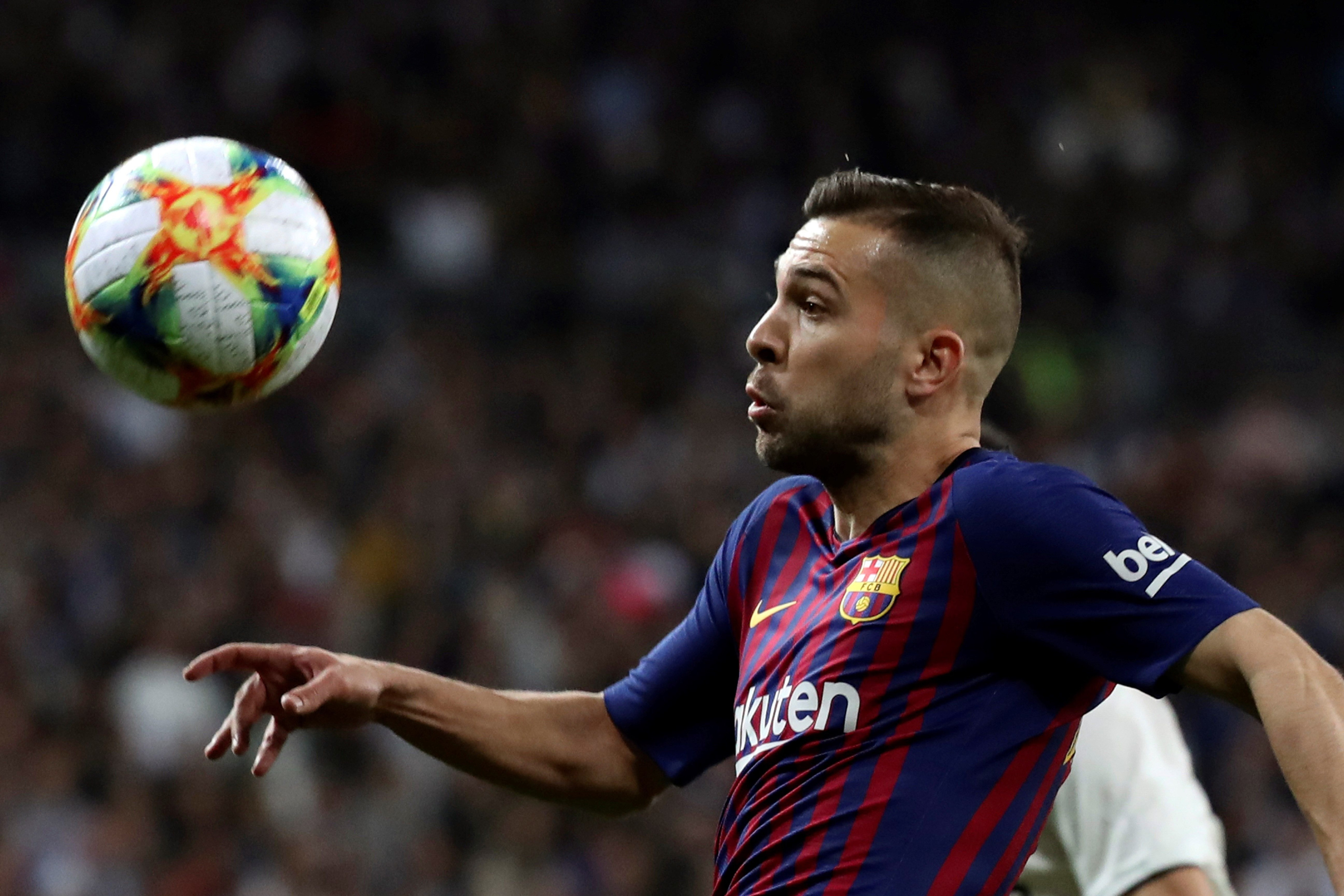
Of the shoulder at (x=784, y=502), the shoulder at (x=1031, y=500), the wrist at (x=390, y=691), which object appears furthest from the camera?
the shoulder at (x=784, y=502)

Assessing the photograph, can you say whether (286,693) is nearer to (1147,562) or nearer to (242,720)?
(242,720)

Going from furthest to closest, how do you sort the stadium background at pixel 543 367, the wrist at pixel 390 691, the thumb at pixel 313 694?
1. the stadium background at pixel 543 367
2. the wrist at pixel 390 691
3. the thumb at pixel 313 694

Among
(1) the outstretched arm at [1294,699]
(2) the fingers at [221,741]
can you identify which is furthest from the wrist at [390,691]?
(1) the outstretched arm at [1294,699]

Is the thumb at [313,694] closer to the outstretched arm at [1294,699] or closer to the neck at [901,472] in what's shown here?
the neck at [901,472]

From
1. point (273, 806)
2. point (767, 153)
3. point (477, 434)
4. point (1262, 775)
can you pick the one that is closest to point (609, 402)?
point (477, 434)

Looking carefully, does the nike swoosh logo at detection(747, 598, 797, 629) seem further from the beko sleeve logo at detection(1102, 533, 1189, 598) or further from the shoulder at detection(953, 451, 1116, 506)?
the beko sleeve logo at detection(1102, 533, 1189, 598)

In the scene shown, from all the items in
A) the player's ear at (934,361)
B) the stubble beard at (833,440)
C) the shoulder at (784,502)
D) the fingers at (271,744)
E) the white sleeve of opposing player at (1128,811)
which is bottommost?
the white sleeve of opposing player at (1128,811)

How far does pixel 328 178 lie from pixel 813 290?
27.5 ft

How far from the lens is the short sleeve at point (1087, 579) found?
2404 millimetres

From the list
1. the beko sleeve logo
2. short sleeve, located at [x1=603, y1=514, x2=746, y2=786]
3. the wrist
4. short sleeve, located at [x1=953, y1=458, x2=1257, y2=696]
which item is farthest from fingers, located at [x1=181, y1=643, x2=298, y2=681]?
the beko sleeve logo

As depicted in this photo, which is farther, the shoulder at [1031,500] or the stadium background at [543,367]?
the stadium background at [543,367]

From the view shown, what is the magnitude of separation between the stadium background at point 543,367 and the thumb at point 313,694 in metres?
4.78

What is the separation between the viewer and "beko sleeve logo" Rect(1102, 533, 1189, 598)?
242 cm

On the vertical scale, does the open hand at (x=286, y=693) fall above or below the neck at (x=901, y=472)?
below
